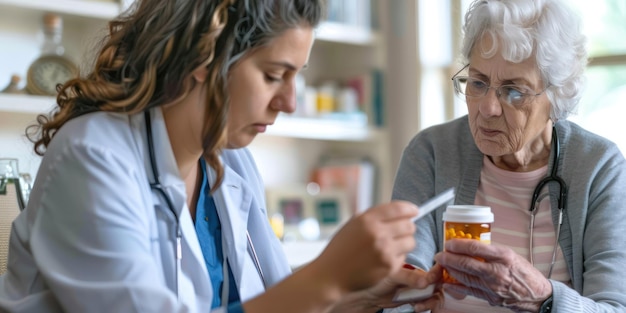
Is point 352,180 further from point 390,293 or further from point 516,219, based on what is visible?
point 390,293

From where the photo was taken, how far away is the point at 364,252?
1212 mm

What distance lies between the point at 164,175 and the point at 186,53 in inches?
8.8

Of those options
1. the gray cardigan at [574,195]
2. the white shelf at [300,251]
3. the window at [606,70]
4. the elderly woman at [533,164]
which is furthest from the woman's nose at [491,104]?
the white shelf at [300,251]

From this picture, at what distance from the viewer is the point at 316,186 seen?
3.84 m

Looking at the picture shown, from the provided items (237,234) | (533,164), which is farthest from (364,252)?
(533,164)

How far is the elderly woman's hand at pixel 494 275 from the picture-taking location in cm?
156

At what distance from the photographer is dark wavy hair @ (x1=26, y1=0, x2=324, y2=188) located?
52.9 inches

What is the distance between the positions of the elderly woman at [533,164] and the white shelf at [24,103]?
1.46 m

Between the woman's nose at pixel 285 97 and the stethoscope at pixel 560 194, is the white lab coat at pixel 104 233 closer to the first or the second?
the woman's nose at pixel 285 97

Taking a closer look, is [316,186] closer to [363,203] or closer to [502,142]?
[363,203]

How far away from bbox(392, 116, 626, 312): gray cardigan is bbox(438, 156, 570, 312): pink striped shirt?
0.03m

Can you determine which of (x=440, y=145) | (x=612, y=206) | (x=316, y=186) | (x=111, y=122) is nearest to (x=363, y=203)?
(x=316, y=186)

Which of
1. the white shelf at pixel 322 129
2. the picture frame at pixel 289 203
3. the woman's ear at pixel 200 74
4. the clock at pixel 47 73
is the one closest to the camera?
the woman's ear at pixel 200 74

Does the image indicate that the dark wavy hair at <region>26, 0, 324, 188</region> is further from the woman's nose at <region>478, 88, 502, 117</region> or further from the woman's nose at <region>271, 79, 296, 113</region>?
the woman's nose at <region>478, 88, 502, 117</region>
